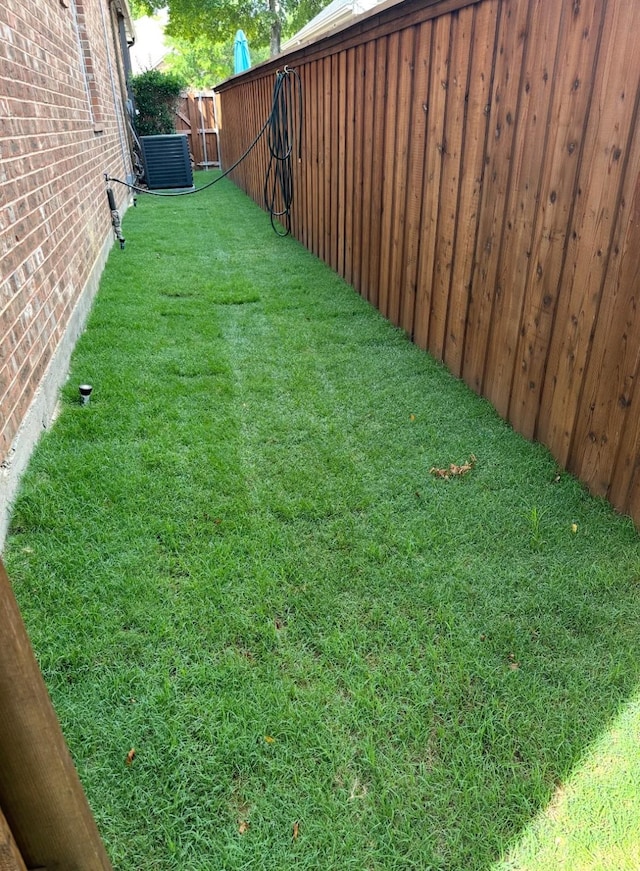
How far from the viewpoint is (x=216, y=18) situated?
2114cm

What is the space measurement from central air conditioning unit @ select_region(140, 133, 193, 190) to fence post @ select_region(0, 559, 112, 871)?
13.2m

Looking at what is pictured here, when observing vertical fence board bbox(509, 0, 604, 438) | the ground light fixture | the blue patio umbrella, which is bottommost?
the ground light fixture

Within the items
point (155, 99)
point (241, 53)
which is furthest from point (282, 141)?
point (241, 53)

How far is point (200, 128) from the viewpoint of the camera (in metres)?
18.5

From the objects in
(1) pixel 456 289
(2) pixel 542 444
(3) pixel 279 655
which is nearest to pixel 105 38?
(1) pixel 456 289

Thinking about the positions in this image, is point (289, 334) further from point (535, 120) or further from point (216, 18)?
point (216, 18)

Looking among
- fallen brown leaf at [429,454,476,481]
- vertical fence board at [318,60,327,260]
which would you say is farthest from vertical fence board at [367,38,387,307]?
fallen brown leaf at [429,454,476,481]

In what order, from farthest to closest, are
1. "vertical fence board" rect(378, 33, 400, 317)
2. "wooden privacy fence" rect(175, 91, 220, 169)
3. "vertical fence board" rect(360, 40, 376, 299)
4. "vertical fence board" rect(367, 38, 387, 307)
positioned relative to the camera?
"wooden privacy fence" rect(175, 91, 220, 169) → "vertical fence board" rect(360, 40, 376, 299) → "vertical fence board" rect(367, 38, 387, 307) → "vertical fence board" rect(378, 33, 400, 317)

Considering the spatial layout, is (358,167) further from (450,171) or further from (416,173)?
(450,171)

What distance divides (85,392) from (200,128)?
1813cm

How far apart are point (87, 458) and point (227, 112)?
476 inches

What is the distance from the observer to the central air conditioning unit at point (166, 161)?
12219 mm

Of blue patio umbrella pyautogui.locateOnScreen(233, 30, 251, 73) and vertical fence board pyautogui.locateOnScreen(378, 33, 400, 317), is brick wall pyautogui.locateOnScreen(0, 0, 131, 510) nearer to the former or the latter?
vertical fence board pyautogui.locateOnScreen(378, 33, 400, 317)

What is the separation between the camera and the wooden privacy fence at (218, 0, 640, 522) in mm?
2158
